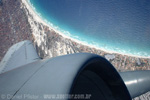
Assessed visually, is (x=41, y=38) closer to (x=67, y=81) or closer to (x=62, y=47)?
(x=62, y=47)

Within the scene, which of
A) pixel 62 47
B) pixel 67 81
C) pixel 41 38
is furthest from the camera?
pixel 41 38

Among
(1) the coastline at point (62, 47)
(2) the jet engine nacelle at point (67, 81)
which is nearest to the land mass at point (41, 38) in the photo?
(1) the coastline at point (62, 47)

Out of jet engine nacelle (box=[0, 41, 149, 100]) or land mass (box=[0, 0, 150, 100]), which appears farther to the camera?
land mass (box=[0, 0, 150, 100])

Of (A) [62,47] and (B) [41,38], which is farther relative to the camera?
(B) [41,38]

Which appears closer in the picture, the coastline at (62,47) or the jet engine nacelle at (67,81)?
the jet engine nacelle at (67,81)

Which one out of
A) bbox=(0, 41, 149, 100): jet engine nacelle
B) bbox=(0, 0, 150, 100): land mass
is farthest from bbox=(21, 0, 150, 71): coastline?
bbox=(0, 41, 149, 100): jet engine nacelle

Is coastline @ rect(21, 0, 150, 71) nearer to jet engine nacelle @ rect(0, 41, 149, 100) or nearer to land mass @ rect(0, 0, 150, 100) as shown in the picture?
land mass @ rect(0, 0, 150, 100)

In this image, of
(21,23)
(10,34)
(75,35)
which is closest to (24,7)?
(21,23)

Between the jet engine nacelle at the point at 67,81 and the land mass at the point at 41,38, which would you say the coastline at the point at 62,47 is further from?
the jet engine nacelle at the point at 67,81

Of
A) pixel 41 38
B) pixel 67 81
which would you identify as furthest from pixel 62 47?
pixel 67 81
